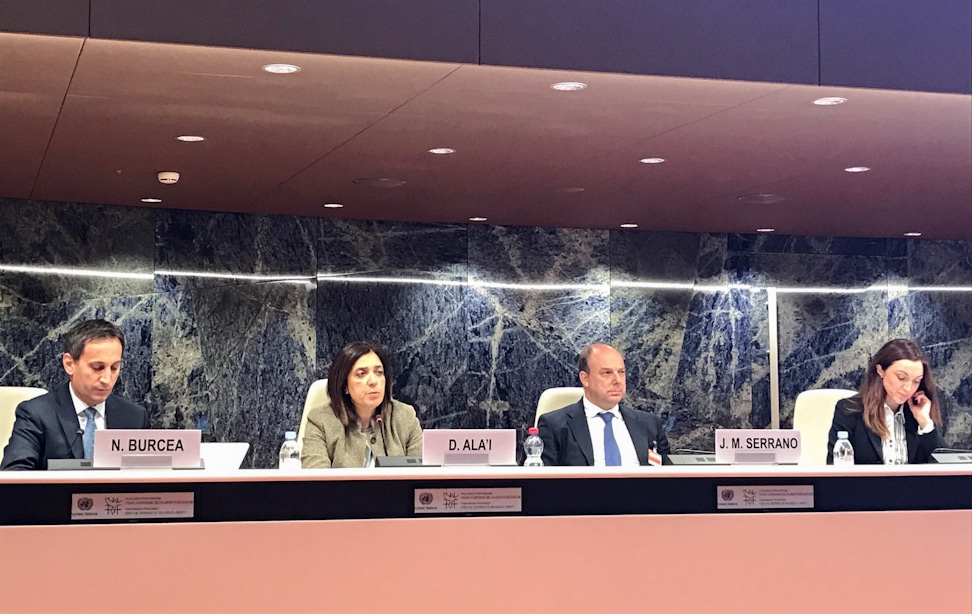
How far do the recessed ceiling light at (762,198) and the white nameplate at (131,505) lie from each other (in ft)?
15.0

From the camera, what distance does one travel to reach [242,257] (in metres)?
7.29

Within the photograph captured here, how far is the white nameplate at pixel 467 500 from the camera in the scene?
282cm

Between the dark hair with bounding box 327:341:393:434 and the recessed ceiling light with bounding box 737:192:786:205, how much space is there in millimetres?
2910

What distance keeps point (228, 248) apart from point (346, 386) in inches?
120

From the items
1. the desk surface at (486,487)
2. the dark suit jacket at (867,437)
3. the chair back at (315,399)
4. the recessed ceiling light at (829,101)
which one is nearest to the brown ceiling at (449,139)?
the recessed ceiling light at (829,101)

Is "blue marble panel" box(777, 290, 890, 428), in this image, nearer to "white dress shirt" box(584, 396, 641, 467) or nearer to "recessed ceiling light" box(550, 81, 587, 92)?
"white dress shirt" box(584, 396, 641, 467)

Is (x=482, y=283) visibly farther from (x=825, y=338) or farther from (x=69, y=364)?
(x=69, y=364)

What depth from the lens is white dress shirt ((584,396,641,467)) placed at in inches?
185

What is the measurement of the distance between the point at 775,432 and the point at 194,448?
65.2 inches

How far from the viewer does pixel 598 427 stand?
475 centimetres

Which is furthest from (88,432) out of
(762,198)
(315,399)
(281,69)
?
(762,198)

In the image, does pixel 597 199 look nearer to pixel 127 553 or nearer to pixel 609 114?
pixel 609 114

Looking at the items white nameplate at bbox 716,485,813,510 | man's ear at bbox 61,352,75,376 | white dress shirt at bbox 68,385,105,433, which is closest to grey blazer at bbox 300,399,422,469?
white dress shirt at bbox 68,385,105,433

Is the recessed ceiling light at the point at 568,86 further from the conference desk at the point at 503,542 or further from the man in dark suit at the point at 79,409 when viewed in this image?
the man in dark suit at the point at 79,409
